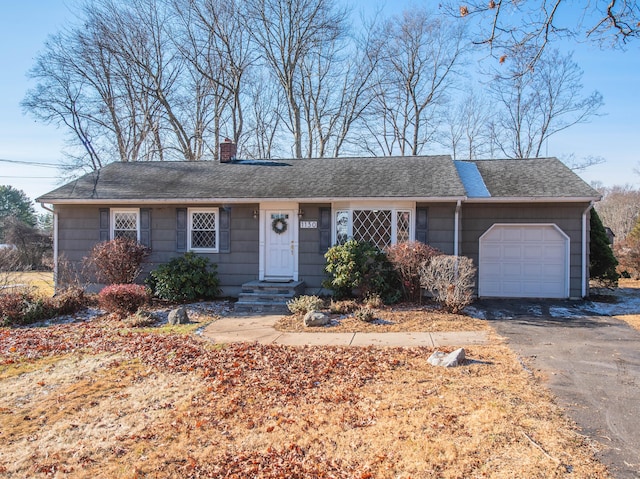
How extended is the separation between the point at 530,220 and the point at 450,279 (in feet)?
11.5

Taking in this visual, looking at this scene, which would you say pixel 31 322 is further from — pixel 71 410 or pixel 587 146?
pixel 587 146

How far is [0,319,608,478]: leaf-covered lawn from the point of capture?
315 centimetres

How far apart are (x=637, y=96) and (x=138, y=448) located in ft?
41.2

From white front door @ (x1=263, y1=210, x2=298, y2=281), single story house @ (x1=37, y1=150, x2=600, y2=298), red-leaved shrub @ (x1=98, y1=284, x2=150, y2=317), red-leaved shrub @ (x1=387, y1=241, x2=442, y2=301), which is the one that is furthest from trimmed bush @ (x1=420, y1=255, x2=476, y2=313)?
red-leaved shrub @ (x1=98, y1=284, x2=150, y2=317)

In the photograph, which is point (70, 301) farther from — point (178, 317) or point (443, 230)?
point (443, 230)

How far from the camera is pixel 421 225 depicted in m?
10.4

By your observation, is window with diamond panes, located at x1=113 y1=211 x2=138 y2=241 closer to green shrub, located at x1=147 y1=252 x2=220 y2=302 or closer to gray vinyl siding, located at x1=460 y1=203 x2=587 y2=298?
green shrub, located at x1=147 y1=252 x2=220 y2=302

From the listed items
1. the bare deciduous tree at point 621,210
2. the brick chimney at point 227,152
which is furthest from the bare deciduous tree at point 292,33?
the bare deciduous tree at point 621,210

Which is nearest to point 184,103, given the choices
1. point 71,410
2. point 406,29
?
point 406,29

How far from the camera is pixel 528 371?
16.5 feet

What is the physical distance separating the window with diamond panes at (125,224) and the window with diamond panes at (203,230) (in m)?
1.62

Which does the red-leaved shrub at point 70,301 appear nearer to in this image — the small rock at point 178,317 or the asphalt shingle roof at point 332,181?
the asphalt shingle roof at point 332,181

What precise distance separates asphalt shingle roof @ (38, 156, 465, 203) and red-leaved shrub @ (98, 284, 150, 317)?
2.73 meters

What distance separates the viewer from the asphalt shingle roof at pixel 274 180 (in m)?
10.6
